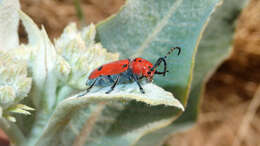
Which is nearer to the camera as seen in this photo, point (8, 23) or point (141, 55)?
point (8, 23)

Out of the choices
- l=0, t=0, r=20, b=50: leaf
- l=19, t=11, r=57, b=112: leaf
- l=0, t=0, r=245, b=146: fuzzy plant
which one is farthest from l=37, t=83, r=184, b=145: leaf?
l=0, t=0, r=20, b=50: leaf

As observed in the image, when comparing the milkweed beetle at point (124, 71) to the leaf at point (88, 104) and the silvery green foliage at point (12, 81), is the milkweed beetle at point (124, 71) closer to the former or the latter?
the leaf at point (88, 104)

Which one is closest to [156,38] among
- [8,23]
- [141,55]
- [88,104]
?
[141,55]

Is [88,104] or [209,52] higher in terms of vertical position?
[88,104]

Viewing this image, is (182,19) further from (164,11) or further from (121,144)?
(121,144)

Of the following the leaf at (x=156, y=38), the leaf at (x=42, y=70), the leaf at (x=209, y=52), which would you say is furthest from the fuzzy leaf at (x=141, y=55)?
the leaf at (x=209, y=52)

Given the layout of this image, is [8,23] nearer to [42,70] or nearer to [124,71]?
[42,70]
